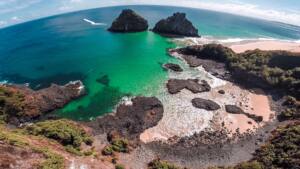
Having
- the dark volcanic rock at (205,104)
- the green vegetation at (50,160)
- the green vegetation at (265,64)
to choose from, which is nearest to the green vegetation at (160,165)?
the green vegetation at (50,160)

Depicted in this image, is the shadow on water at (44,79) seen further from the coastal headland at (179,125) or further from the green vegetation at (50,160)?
the green vegetation at (50,160)

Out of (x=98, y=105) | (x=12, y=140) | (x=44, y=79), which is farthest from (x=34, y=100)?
(x=12, y=140)

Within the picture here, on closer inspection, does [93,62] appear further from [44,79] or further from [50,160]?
[50,160]

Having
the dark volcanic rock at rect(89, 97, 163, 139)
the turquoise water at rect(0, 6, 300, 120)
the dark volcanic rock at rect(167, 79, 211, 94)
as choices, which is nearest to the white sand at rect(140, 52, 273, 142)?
the dark volcanic rock at rect(167, 79, 211, 94)

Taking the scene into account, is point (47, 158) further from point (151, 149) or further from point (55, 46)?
point (55, 46)

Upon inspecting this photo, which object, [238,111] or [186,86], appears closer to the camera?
[238,111]

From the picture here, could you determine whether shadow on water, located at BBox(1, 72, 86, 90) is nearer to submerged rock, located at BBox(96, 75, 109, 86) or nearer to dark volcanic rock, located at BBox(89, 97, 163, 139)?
submerged rock, located at BBox(96, 75, 109, 86)
